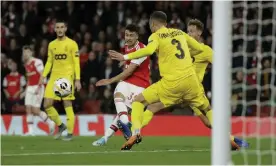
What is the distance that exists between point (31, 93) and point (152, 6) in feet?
13.7

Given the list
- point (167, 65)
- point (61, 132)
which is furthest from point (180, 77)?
point (61, 132)

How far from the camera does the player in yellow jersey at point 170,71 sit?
10.9 metres

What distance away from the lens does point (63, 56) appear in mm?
14562

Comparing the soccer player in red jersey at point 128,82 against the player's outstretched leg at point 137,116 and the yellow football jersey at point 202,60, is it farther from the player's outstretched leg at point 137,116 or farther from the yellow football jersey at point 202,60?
the player's outstretched leg at point 137,116

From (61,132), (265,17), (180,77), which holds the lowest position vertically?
(61,132)

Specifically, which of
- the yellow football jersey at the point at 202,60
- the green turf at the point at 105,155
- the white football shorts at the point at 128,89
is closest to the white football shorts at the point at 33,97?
the green turf at the point at 105,155

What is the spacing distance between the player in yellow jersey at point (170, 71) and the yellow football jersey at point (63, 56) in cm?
352

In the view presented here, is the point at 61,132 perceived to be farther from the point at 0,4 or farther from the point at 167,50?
the point at 0,4

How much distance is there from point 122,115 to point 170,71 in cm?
163

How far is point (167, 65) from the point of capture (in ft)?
36.1

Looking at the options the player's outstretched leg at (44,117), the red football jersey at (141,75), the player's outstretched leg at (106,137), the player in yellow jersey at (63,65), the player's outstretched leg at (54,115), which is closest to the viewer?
the player's outstretched leg at (106,137)

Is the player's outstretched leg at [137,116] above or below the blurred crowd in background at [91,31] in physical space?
below

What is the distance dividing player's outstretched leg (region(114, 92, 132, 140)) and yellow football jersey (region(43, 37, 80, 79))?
203cm

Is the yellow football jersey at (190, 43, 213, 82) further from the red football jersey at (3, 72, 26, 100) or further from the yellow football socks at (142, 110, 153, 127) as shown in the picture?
the red football jersey at (3, 72, 26, 100)
